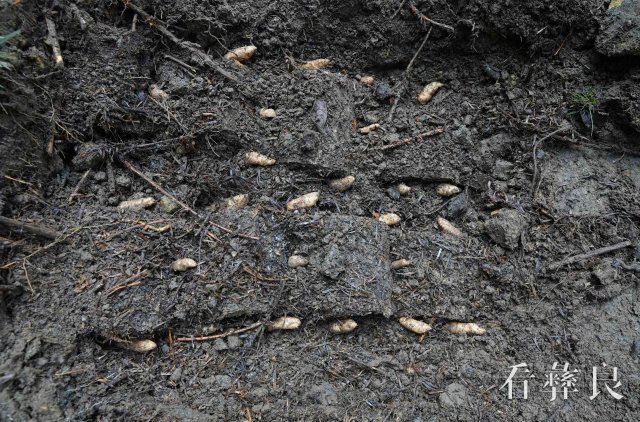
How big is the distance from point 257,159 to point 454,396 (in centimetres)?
185

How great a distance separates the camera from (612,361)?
2.66m

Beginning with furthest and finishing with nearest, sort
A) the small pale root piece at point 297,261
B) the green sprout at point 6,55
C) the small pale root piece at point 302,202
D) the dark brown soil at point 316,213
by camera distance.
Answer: the small pale root piece at point 302,202 < the small pale root piece at point 297,261 < the dark brown soil at point 316,213 < the green sprout at point 6,55

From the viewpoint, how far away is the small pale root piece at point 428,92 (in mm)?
3062

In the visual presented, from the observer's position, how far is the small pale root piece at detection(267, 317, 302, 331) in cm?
248

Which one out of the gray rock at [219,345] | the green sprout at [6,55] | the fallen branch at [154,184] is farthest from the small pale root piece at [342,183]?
the green sprout at [6,55]

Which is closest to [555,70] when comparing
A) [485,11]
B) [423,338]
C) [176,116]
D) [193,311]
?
[485,11]

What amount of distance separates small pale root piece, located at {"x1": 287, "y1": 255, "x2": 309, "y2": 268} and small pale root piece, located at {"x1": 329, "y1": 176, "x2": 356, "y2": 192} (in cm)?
53

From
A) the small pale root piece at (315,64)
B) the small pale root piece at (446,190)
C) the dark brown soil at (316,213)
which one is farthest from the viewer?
the small pale root piece at (315,64)

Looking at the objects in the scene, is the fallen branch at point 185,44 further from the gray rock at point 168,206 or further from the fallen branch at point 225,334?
the fallen branch at point 225,334

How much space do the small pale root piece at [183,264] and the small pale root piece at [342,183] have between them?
1.00 m

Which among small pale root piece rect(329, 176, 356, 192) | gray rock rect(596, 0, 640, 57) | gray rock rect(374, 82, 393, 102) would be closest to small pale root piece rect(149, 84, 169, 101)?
small pale root piece rect(329, 176, 356, 192)

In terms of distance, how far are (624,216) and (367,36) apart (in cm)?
219

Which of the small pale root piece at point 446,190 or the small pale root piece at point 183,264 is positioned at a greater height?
the small pale root piece at point 446,190

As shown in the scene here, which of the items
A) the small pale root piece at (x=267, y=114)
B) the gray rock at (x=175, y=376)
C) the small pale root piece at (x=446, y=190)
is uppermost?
the small pale root piece at (x=267, y=114)
